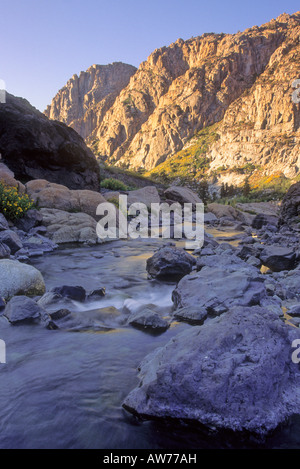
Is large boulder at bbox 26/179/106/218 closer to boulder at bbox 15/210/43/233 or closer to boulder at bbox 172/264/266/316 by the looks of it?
boulder at bbox 15/210/43/233

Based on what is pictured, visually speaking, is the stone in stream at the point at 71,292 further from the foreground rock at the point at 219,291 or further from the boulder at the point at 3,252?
the boulder at the point at 3,252

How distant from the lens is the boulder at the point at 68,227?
41.8 feet

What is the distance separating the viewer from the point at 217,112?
412ft

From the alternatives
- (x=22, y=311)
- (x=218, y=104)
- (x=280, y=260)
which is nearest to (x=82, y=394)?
(x=22, y=311)

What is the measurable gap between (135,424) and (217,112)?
136 meters

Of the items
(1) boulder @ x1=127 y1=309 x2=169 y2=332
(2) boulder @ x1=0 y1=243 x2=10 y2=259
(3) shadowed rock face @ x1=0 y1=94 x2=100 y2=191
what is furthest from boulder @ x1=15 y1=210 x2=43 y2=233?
(1) boulder @ x1=127 y1=309 x2=169 y2=332

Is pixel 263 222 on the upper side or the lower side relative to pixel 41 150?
lower

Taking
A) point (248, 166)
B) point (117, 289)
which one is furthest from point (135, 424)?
point (248, 166)

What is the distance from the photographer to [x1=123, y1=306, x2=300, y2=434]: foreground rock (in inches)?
98.5

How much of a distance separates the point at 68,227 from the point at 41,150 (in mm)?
10542

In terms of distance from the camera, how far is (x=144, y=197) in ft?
84.4

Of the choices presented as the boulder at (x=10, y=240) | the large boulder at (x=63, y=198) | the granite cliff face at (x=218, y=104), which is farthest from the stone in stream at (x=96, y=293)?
the granite cliff face at (x=218, y=104)

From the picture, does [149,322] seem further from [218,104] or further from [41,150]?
[218,104]
